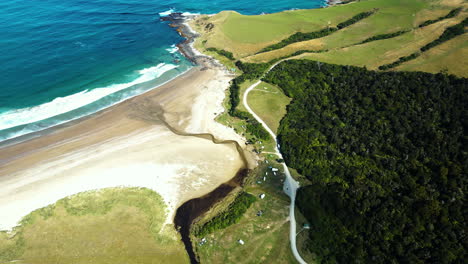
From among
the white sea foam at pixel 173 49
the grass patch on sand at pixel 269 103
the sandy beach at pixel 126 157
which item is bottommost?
the sandy beach at pixel 126 157

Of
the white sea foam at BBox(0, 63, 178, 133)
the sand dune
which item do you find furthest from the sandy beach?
the white sea foam at BBox(0, 63, 178, 133)

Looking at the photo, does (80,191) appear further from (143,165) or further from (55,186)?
(143,165)

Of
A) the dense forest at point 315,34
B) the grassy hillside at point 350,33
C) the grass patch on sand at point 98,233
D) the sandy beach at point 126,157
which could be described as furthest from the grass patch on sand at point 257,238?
the dense forest at point 315,34

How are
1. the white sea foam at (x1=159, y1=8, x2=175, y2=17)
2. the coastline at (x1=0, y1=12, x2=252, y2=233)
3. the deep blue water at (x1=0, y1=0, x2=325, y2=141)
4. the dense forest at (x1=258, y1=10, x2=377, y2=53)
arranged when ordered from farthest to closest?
the white sea foam at (x1=159, y1=8, x2=175, y2=17) < the dense forest at (x1=258, y1=10, x2=377, y2=53) < the deep blue water at (x1=0, y1=0, x2=325, y2=141) < the coastline at (x1=0, y1=12, x2=252, y2=233)

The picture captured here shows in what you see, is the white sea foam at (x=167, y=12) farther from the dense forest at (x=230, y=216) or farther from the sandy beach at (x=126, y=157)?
the dense forest at (x=230, y=216)

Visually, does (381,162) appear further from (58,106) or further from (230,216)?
(58,106)

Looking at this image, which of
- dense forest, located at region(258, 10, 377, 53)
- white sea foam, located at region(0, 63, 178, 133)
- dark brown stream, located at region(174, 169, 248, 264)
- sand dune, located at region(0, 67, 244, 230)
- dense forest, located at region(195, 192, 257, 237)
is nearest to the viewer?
dark brown stream, located at region(174, 169, 248, 264)

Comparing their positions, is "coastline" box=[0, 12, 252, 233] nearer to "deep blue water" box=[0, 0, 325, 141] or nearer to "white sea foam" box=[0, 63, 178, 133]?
"white sea foam" box=[0, 63, 178, 133]

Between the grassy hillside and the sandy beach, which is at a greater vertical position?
the grassy hillside
